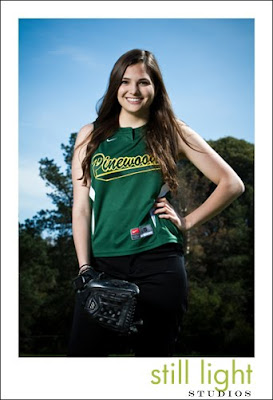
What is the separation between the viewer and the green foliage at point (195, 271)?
5.67 m

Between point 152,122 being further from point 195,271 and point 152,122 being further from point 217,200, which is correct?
point 195,271

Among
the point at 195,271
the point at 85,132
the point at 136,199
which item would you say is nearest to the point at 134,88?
the point at 85,132

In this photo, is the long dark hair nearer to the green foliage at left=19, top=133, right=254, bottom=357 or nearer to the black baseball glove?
the black baseball glove

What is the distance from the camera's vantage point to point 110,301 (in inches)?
73.5

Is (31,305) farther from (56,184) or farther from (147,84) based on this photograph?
(147,84)

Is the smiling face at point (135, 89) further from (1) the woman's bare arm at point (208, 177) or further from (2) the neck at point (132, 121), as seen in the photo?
(1) the woman's bare arm at point (208, 177)

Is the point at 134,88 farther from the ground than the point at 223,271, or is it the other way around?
the point at 134,88

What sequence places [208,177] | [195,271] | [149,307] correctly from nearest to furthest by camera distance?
[149,307] < [208,177] < [195,271]

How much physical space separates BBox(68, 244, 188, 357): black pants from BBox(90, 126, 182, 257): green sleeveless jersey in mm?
46

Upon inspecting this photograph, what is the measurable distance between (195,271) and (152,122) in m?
4.15

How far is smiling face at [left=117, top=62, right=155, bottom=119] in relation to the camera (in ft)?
6.31

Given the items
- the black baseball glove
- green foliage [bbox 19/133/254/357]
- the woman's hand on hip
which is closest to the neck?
the woman's hand on hip

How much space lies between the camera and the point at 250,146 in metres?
5.83

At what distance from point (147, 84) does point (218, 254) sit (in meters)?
4.23
